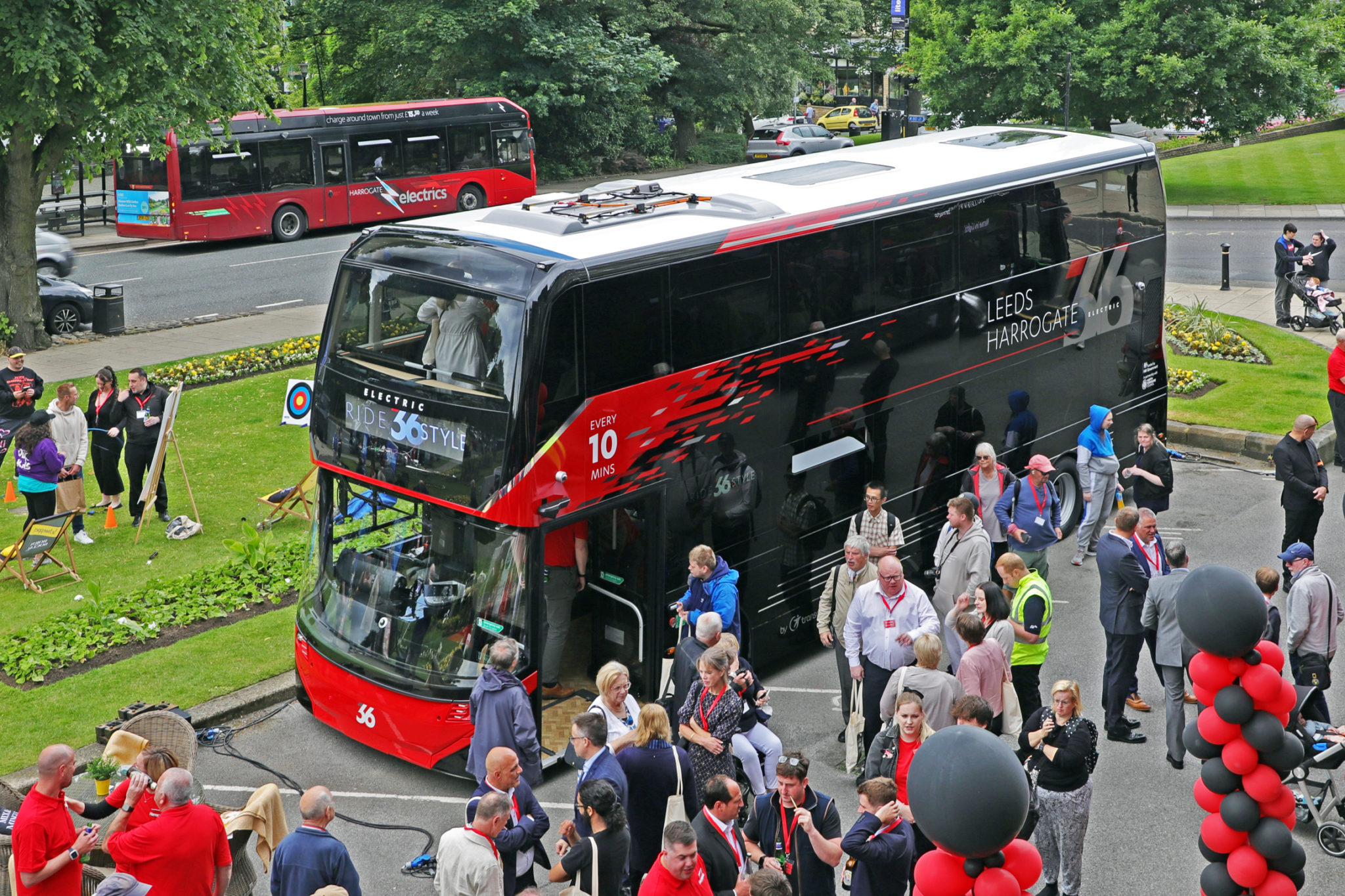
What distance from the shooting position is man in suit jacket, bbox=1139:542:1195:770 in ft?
31.3

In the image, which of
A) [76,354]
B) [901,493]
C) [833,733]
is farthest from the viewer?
[76,354]

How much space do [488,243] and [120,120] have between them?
1270 centimetres

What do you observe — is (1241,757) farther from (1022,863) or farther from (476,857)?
(476,857)

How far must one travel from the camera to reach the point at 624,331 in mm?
9484

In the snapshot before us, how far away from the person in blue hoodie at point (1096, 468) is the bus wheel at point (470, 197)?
80.2 feet

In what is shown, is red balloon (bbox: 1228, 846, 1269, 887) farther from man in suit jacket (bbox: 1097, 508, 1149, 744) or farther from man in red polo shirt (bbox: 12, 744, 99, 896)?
man in red polo shirt (bbox: 12, 744, 99, 896)

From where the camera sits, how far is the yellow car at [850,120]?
64.2 metres

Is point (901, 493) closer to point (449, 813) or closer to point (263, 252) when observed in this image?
point (449, 813)

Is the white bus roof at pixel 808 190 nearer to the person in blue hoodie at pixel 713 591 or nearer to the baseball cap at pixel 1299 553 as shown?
the person in blue hoodie at pixel 713 591

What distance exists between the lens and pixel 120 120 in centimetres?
1953

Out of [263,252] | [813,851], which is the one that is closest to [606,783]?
[813,851]

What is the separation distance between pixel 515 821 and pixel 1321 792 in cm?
546

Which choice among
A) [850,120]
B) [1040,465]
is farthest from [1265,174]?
[1040,465]

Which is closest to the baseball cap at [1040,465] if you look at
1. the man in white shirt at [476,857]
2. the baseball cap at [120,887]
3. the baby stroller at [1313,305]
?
the man in white shirt at [476,857]
